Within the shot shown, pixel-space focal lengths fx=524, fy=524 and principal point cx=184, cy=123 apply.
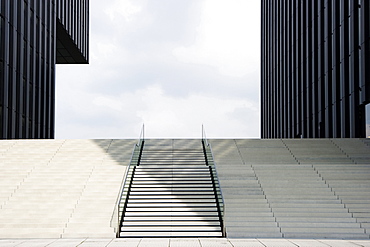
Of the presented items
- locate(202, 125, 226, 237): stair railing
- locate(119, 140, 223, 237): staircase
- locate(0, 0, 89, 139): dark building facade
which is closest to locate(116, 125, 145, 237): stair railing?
locate(119, 140, 223, 237): staircase

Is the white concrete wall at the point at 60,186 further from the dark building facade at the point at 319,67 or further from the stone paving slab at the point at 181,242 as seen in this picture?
the dark building facade at the point at 319,67

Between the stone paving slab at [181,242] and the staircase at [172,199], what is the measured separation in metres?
0.97

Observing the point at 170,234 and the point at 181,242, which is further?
the point at 170,234

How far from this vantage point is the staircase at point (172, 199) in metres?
15.3

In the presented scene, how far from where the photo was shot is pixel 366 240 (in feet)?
46.3

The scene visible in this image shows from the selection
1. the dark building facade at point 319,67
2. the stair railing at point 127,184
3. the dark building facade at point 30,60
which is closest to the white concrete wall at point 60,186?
the stair railing at point 127,184

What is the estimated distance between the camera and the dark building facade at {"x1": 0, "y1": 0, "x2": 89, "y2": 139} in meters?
31.0

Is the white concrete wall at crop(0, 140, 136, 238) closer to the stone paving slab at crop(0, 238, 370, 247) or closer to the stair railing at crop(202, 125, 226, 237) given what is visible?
the stone paving slab at crop(0, 238, 370, 247)

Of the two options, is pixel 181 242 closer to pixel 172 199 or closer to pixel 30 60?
pixel 172 199

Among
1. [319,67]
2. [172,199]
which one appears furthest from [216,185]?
[319,67]

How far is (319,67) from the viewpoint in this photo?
1361 inches

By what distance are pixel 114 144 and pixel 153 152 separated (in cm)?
227

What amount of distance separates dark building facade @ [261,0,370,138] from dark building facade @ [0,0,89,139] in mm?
19193

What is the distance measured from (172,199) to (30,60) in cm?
2231
